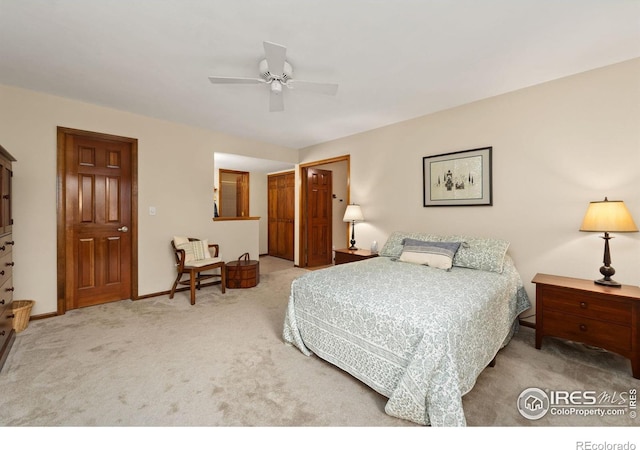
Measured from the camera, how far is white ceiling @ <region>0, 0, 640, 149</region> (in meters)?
1.73

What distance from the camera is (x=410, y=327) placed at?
1.55 metres

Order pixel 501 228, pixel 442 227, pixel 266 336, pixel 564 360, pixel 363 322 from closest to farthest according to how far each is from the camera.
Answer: pixel 363 322 < pixel 564 360 < pixel 266 336 < pixel 501 228 < pixel 442 227

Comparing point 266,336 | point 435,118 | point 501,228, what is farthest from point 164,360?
point 435,118

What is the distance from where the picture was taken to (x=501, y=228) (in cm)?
297

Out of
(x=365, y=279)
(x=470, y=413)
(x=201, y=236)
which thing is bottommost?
(x=470, y=413)

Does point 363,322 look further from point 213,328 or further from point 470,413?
point 213,328

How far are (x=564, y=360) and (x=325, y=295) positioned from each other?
2004 mm

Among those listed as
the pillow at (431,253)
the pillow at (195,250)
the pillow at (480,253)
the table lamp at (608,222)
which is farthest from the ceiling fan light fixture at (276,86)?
the table lamp at (608,222)

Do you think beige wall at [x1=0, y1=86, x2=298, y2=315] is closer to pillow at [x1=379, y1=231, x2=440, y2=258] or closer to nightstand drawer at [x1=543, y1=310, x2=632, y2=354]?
pillow at [x1=379, y1=231, x2=440, y2=258]

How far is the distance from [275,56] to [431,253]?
89.8 inches

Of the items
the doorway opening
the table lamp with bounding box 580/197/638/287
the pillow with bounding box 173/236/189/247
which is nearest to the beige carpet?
the table lamp with bounding box 580/197/638/287

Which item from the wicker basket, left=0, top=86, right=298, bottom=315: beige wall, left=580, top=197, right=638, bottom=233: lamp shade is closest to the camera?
left=580, top=197, right=638, bottom=233: lamp shade

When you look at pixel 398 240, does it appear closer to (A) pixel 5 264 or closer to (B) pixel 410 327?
(B) pixel 410 327

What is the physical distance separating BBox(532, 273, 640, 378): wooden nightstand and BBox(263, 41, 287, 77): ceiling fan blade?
9.11 feet
